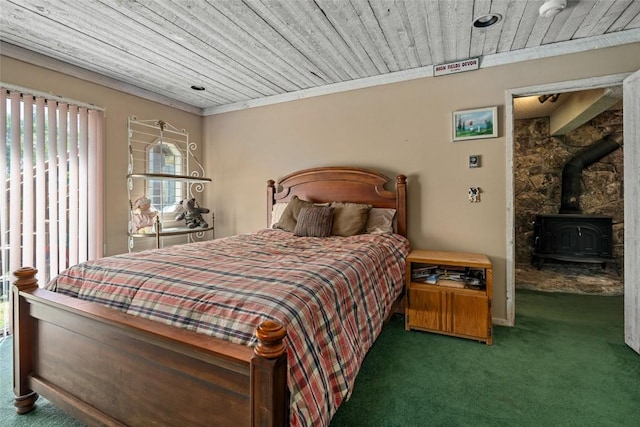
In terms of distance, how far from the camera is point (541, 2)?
1.95 m

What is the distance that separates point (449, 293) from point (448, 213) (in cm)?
84

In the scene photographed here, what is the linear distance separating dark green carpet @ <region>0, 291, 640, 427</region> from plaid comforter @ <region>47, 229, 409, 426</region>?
1.15 ft

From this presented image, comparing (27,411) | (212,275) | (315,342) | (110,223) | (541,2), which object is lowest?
(27,411)

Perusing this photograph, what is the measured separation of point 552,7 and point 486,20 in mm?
394

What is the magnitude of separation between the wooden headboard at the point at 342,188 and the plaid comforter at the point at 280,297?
106 centimetres

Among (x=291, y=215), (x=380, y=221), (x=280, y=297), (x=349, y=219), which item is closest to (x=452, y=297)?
(x=380, y=221)

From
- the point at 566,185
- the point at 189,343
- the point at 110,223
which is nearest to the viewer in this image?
the point at 189,343

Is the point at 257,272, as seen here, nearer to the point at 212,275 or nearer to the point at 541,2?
the point at 212,275

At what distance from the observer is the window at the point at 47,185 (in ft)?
7.93

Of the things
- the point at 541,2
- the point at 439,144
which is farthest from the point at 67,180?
the point at 541,2

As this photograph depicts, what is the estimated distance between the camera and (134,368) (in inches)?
48.6

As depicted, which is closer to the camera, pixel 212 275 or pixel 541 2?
pixel 212 275

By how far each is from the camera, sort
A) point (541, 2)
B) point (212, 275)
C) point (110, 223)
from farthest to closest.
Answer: point (110, 223) < point (541, 2) < point (212, 275)

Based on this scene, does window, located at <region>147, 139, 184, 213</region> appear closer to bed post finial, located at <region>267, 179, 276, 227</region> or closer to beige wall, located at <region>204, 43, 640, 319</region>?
beige wall, located at <region>204, 43, 640, 319</region>
